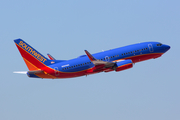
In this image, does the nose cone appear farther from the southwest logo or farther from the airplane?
the southwest logo

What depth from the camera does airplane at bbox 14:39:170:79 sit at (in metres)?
84.4

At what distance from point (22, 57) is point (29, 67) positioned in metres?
2.98

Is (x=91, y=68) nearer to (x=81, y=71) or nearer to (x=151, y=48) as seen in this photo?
(x=81, y=71)

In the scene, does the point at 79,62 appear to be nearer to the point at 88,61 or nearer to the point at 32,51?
the point at 88,61

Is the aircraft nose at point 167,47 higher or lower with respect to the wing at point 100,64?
higher

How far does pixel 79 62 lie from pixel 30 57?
39.5 ft

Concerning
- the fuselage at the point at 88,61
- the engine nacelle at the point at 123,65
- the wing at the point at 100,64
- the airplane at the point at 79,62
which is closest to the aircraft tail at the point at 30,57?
the airplane at the point at 79,62

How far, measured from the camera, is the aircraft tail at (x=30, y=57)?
281 ft

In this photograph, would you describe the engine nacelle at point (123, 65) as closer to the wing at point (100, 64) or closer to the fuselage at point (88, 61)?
the wing at point (100, 64)

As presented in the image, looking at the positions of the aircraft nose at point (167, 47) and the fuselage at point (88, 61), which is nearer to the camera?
the fuselage at point (88, 61)

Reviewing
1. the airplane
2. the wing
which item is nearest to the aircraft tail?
the airplane

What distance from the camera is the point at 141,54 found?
86750 millimetres

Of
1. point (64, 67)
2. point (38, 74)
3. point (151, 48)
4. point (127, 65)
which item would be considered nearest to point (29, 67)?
point (38, 74)

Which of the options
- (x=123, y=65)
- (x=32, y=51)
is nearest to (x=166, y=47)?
(x=123, y=65)
